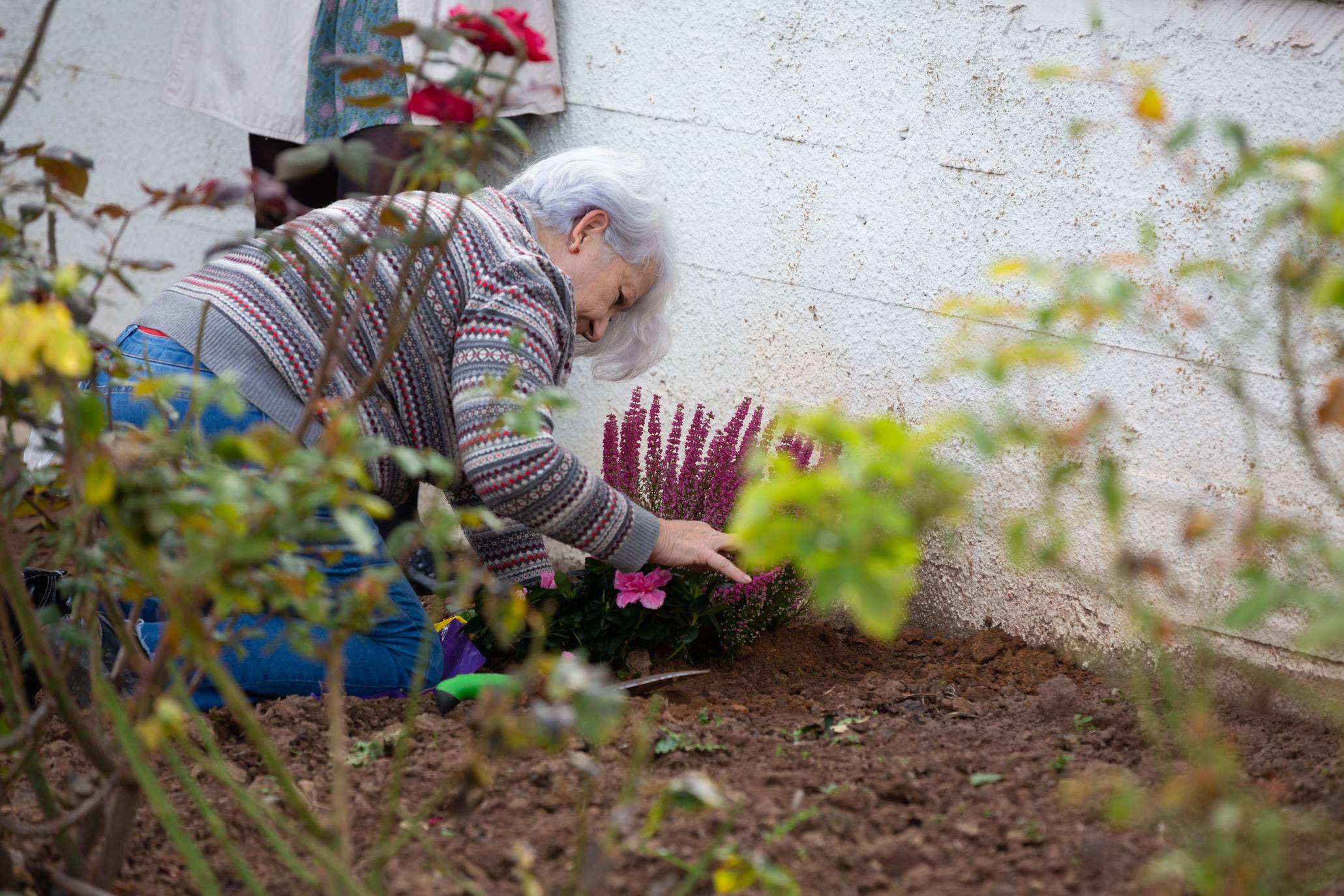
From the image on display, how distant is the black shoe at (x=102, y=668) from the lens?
1.84 meters

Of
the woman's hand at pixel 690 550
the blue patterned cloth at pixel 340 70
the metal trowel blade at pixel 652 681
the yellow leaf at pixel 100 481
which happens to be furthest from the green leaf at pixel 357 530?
the blue patterned cloth at pixel 340 70

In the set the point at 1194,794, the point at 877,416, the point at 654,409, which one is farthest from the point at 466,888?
the point at 877,416

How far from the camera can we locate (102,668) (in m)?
1.67

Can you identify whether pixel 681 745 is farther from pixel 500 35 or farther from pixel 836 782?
pixel 500 35

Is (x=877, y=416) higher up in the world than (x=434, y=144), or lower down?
lower down

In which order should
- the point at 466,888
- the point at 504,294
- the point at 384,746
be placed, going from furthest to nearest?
the point at 504,294, the point at 384,746, the point at 466,888

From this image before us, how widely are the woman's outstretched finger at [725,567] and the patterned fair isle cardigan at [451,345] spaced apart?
4.6 inches

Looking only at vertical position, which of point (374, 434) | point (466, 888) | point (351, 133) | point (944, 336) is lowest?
point (466, 888)

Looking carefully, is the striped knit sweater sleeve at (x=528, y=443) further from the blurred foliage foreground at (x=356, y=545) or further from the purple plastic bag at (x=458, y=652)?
the blurred foliage foreground at (x=356, y=545)

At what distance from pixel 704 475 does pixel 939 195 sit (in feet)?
2.73

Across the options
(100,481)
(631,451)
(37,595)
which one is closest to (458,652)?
(631,451)

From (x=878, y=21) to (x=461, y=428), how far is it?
1445 millimetres

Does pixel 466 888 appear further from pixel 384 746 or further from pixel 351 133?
pixel 351 133

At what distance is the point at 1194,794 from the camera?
3.56 feet
